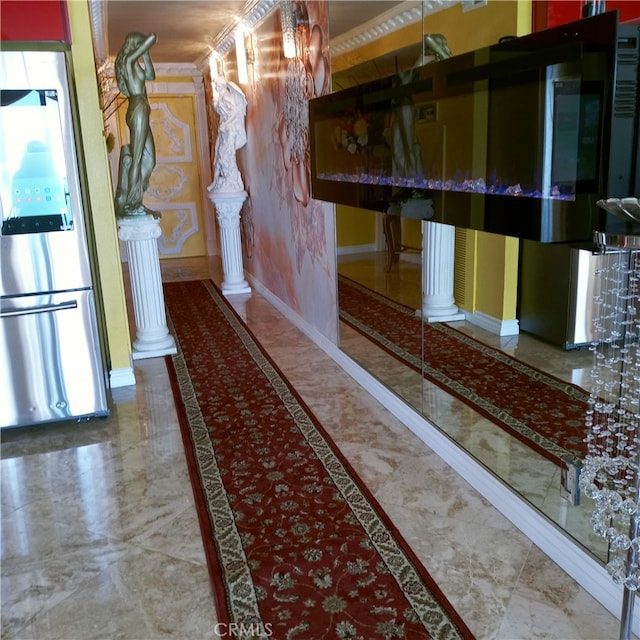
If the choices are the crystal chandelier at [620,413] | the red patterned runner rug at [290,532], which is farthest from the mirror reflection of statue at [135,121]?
the crystal chandelier at [620,413]

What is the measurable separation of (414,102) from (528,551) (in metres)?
1.82

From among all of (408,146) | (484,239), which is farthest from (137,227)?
(484,239)

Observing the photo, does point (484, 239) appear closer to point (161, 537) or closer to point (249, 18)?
point (161, 537)

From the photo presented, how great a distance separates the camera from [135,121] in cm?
439

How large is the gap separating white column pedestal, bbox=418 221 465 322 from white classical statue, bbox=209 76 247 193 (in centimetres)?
392

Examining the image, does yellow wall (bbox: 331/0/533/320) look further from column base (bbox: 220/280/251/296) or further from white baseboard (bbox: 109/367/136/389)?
column base (bbox: 220/280/251/296)

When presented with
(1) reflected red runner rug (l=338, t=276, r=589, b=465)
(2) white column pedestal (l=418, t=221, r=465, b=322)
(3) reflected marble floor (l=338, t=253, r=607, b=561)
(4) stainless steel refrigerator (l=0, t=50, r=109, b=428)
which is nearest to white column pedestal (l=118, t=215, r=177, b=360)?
(4) stainless steel refrigerator (l=0, t=50, r=109, b=428)

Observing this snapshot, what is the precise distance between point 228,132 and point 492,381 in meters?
4.58

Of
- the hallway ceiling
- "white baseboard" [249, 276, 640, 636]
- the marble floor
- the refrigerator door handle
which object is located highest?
the hallway ceiling

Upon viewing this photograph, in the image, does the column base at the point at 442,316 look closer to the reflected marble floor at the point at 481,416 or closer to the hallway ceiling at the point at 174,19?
the reflected marble floor at the point at 481,416

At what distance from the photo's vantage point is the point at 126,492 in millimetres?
2730

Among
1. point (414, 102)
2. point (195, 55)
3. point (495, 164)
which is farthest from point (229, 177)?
point (495, 164)

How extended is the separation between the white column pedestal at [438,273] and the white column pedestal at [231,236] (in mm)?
3881

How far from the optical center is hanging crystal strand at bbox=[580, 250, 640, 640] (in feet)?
5.17
